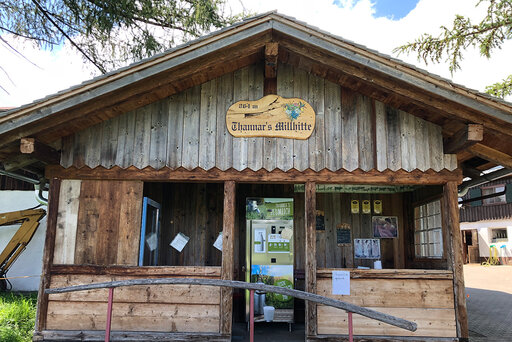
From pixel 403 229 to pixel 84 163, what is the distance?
6.04 metres

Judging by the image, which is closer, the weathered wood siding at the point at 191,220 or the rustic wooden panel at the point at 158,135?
the rustic wooden panel at the point at 158,135

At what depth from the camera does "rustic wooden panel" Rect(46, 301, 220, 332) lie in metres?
5.82

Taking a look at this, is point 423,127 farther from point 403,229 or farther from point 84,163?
point 84,163

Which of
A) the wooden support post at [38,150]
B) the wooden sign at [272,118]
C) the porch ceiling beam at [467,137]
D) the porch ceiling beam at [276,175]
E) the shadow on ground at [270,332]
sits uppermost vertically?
the wooden sign at [272,118]

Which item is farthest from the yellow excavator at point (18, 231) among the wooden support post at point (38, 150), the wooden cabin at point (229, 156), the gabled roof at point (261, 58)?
the wooden support post at point (38, 150)

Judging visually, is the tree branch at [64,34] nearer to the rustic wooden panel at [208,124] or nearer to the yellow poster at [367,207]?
the rustic wooden panel at [208,124]

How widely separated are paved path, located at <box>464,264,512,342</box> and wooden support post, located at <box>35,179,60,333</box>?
6.72m

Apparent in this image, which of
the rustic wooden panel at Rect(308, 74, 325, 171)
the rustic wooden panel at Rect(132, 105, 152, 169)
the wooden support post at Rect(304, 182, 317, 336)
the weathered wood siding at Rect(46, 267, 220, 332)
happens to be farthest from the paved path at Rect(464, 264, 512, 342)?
the rustic wooden panel at Rect(132, 105, 152, 169)

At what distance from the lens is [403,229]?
8.30 m

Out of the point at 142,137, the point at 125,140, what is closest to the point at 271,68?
the point at 142,137

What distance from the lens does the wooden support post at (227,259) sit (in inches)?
227

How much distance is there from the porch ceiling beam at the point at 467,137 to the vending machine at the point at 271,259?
2.92m

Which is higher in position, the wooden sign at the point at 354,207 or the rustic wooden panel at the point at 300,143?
the rustic wooden panel at the point at 300,143

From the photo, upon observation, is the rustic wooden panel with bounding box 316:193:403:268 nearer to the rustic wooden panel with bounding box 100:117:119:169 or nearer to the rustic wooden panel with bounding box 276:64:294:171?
the rustic wooden panel with bounding box 276:64:294:171
